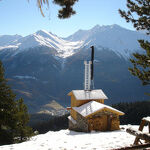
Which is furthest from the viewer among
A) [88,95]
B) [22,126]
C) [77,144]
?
[88,95]

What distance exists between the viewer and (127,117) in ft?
225

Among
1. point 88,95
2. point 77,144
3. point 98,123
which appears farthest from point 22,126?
point 77,144

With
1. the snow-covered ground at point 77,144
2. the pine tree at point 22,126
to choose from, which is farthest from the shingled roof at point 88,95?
the snow-covered ground at point 77,144

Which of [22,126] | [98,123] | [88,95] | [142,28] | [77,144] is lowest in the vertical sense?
[22,126]

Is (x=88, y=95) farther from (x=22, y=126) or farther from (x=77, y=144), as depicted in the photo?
(x=77, y=144)

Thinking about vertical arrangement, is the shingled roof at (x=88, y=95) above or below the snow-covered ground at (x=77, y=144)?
above

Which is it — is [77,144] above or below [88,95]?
below

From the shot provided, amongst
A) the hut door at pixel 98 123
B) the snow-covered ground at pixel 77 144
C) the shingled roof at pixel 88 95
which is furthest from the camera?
the shingled roof at pixel 88 95

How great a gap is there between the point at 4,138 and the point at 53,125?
67841 millimetres

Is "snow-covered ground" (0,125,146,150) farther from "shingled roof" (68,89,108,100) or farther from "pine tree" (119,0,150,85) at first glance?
"shingled roof" (68,89,108,100)

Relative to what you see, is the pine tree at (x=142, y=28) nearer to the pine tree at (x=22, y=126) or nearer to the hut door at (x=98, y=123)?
the hut door at (x=98, y=123)

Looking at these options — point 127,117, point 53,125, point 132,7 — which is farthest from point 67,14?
point 53,125

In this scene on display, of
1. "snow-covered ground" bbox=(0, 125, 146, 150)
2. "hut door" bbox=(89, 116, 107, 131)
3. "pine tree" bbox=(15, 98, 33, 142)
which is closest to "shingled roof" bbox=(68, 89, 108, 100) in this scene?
"hut door" bbox=(89, 116, 107, 131)

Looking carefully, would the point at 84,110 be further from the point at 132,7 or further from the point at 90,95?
the point at 132,7
